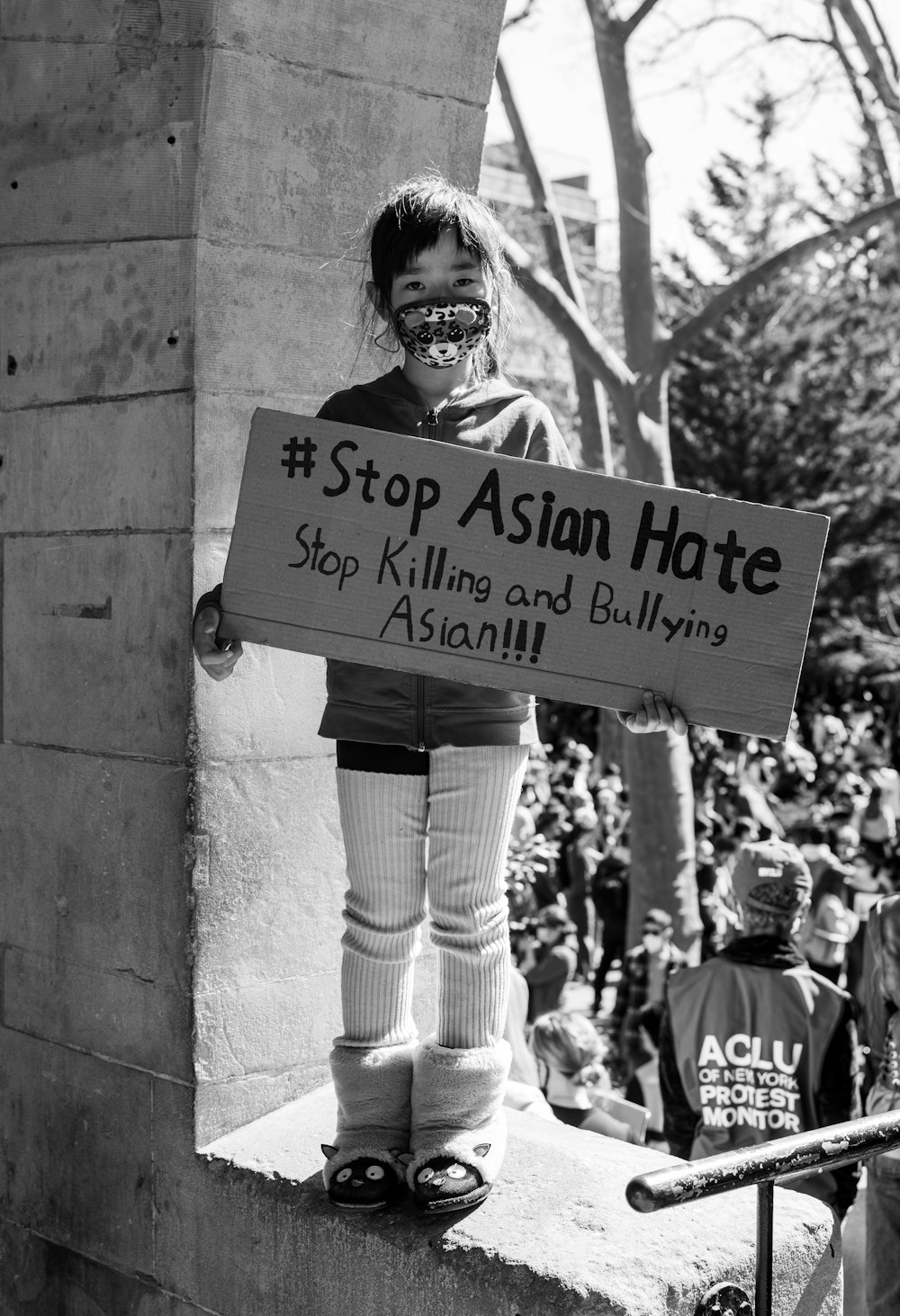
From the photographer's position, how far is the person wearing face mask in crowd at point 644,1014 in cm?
617

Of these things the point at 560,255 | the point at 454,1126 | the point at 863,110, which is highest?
the point at 863,110

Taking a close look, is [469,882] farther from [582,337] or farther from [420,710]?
[582,337]

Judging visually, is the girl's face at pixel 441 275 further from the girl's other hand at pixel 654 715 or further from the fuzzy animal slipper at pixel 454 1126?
the fuzzy animal slipper at pixel 454 1126

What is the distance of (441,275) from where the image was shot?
250cm

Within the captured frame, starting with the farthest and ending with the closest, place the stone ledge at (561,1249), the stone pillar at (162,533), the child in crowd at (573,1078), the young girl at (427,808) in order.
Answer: the child in crowd at (573,1078), the stone pillar at (162,533), the young girl at (427,808), the stone ledge at (561,1249)

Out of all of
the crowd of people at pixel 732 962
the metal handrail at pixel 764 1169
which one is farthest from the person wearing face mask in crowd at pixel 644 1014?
the metal handrail at pixel 764 1169

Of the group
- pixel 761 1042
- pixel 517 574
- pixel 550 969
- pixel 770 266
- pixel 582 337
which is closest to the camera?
pixel 517 574

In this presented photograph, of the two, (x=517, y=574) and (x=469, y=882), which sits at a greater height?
(x=517, y=574)

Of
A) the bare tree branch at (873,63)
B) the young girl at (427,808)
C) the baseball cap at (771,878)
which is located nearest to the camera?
the young girl at (427,808)

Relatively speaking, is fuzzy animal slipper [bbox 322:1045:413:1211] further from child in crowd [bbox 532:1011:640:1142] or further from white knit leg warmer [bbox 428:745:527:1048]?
child in crowd [bbox 532:1011:640:1142]

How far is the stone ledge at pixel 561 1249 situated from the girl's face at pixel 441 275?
5.10 ft

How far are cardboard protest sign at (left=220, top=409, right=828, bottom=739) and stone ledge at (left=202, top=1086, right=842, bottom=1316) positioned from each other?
0.83 m

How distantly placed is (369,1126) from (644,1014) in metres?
4.34

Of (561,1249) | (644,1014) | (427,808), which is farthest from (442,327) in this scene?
(644,1014)
